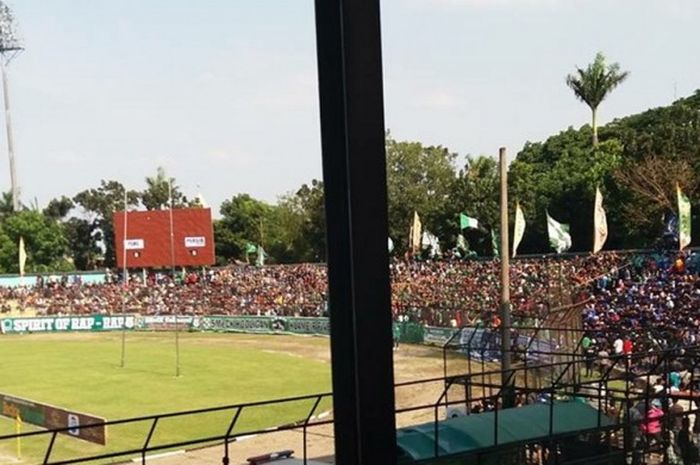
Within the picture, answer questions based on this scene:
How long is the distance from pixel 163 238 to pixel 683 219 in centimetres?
395

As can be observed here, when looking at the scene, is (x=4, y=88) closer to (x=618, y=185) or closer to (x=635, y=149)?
(x=618, y=185)

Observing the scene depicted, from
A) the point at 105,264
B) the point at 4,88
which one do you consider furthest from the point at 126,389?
the point at 4,88

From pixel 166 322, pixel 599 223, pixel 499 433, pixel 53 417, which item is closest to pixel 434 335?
pixel 599 223

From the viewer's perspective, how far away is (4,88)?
4.09ft

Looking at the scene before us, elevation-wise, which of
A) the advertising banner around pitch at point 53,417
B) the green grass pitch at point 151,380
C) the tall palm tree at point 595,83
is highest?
the tall palm tree at point 595,83

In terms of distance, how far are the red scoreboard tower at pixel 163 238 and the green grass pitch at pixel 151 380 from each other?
2.80 meters

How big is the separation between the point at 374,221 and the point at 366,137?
0.09 m

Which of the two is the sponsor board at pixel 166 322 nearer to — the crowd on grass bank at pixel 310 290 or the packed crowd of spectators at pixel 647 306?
the crowd on grass bank at pixel 310 290

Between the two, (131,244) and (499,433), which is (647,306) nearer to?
(499,433)

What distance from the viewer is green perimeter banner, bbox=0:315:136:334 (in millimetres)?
15312

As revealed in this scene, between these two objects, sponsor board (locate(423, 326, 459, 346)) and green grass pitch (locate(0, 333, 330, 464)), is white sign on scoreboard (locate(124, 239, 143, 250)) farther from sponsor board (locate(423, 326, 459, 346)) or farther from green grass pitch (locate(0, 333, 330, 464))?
sponsor board (locate(423, 326, 459, 346))

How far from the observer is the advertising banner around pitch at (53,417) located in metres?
5.90

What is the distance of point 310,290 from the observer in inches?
396

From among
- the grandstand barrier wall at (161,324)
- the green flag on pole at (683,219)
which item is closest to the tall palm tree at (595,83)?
the green flag on pole at (683,219)
